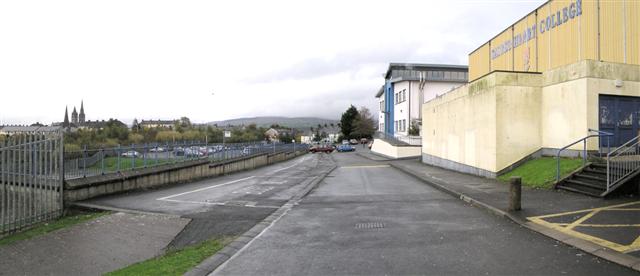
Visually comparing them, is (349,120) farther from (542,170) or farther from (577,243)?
(577,243)

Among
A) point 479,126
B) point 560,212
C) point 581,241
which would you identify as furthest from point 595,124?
point 581,241

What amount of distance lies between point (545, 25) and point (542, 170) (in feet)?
29.0

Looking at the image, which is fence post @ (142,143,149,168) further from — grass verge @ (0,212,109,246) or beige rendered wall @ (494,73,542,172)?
beige rendered wall @ (494,73,542,172)

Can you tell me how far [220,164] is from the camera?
80.6 feet

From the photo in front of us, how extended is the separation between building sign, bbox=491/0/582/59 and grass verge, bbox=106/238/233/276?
1716 cm

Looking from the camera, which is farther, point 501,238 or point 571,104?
point 571,104

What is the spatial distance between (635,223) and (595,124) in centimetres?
760

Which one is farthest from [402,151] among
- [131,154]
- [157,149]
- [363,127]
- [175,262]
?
[363,127]

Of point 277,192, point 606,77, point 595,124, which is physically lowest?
point 277,192

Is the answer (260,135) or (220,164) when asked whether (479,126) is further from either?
(260,135)

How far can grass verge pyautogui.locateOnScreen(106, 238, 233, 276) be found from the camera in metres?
5.65

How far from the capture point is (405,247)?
6.72 meters

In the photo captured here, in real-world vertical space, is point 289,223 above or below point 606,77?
below

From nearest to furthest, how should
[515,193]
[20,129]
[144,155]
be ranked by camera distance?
[515,193]
[20,129]
[144,155]
